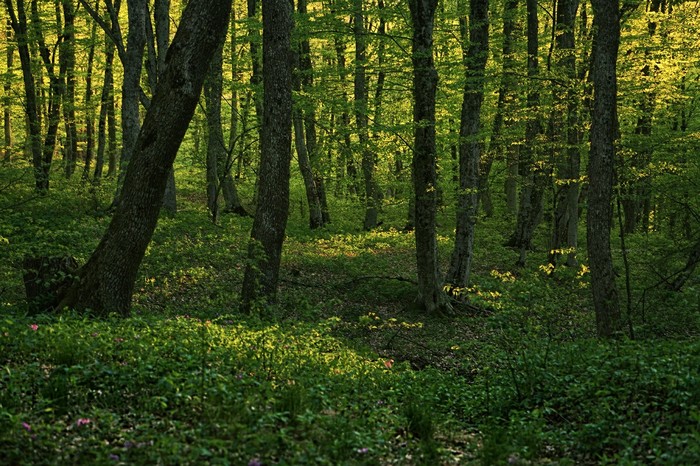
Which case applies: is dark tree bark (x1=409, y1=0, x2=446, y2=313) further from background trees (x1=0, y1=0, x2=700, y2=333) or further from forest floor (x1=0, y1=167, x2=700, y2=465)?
forest floor (x1=0, y1=167, x2=700, y2=465)

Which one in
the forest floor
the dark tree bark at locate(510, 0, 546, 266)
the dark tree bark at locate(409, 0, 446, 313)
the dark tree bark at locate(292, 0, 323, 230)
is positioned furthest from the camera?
the dark tree bark at locate(292, 0, 323, 230)

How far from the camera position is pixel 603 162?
362 inches

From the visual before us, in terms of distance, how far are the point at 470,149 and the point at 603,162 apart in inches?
168

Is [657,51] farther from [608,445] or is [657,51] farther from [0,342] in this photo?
[0,342]

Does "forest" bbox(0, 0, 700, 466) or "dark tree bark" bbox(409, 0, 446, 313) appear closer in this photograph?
"forest" bbox(0, 0, 700, 466)

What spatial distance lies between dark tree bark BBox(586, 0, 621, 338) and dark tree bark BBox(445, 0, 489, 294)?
370 cm

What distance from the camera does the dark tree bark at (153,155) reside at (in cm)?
735

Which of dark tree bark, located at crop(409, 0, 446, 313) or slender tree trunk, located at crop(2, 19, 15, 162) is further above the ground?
slender tree trunk, located at crop(2, 19, 15, 162)

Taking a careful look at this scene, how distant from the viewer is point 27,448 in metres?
3.60

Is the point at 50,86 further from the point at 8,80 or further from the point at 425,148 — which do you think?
the point at 425,148

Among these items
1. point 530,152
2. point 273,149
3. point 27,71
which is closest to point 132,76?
point 27,71

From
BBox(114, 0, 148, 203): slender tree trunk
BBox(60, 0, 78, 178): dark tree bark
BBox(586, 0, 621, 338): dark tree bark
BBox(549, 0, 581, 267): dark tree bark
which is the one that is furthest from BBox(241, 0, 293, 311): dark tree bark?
BBox(60, 0, 78, 178): dark tree bark

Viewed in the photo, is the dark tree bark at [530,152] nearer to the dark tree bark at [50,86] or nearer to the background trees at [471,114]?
the background trees at [471,114]

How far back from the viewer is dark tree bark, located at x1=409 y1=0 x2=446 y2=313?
11.4 metres
